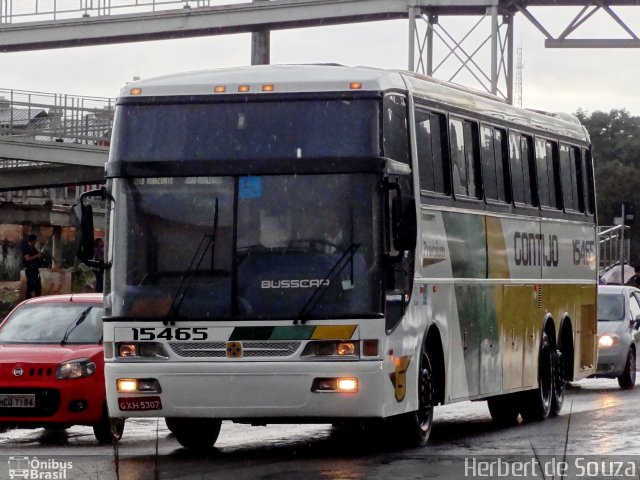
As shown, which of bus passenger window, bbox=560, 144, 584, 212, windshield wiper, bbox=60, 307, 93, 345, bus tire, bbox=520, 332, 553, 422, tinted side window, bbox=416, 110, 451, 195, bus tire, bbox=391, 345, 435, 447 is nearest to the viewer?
bus tire, bbox=391, 345, 435, 447

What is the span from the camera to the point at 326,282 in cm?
1326

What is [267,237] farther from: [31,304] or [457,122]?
[31,304]

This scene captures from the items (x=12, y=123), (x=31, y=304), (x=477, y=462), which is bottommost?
(x=477, y=462)

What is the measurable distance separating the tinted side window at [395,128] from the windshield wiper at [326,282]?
842mm

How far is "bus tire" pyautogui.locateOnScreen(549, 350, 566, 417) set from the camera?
19.1 meters

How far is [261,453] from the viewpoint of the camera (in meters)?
14.4

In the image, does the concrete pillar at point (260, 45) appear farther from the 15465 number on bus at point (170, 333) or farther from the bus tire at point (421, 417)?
the 15465 number on bus at point (170, 333)

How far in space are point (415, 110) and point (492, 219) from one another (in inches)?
103

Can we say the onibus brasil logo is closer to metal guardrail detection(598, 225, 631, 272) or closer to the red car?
the red car

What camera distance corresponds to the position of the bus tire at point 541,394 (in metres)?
→ 18.5

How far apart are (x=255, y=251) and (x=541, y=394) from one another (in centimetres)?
621

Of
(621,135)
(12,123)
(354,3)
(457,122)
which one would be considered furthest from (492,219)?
(621,135)

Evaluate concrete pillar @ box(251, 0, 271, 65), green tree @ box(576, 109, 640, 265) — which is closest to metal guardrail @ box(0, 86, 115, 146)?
concrete pillar @ box(251, 0, 271, 65)

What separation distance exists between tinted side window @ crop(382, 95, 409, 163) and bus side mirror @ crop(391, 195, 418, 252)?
440 mm
